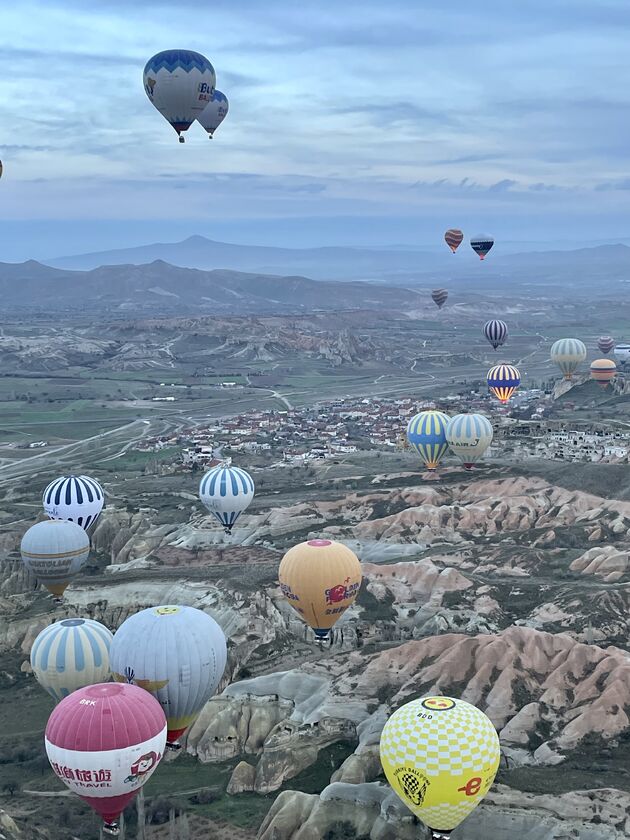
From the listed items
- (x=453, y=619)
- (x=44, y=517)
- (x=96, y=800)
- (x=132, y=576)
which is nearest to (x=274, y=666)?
(x=453, y=619)

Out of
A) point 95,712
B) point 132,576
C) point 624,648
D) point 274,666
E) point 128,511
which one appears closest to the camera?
point 95,712

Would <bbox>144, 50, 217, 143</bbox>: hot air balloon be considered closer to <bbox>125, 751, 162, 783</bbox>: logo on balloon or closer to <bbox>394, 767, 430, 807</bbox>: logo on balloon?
<bbox>125, 751, 162, 783</bbox>: logo on balloon

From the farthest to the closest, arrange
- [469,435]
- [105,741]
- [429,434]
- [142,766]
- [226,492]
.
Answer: [429,434] < [469,435] < [226,492] < [142,766] < [105,741]

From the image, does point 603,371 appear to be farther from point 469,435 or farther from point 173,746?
point 173,746

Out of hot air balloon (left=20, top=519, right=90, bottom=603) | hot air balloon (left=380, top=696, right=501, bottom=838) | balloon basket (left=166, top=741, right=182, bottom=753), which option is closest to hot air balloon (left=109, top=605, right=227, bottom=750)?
balloon basket (left=166, top=741, right=182, bottom=753)

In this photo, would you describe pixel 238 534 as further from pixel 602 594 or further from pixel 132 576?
pixel 602 594

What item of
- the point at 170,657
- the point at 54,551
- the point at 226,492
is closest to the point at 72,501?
the point at 226,492
